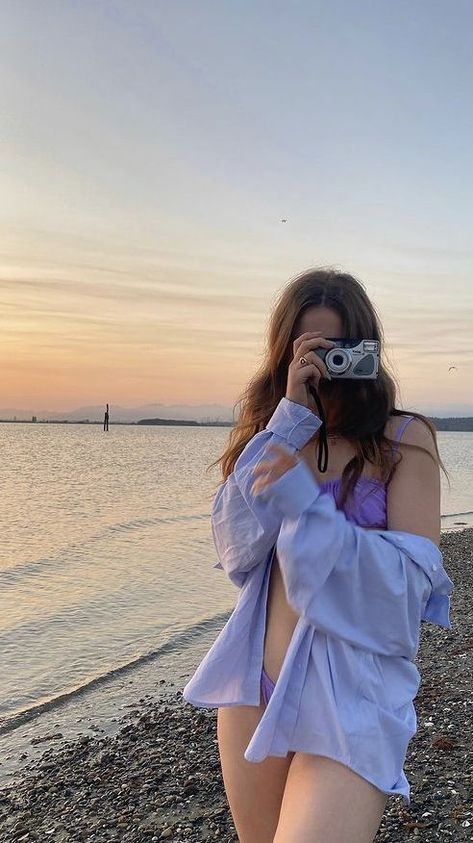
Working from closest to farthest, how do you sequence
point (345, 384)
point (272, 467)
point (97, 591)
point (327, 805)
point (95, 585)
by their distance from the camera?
1. point (327, 805)
2. point (272, 467)
3. point (345, 384)
4. point (97, 591)
5. point (95, 585)

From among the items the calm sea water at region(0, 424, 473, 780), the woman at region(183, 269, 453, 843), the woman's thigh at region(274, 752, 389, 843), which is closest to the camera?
the woman's thigh at region(274, 752, 389, 843)

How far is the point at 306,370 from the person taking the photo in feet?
6.66

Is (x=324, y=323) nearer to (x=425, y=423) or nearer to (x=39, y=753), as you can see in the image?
(x=425, y=423)

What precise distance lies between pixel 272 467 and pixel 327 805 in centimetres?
83

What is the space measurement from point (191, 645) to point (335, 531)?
8.20 m

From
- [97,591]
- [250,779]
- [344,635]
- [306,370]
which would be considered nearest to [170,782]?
[250,779]

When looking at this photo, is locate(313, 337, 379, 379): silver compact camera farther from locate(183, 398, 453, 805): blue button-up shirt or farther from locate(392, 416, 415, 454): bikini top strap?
locate(183, 398, 453, 805): blue button-up shirt

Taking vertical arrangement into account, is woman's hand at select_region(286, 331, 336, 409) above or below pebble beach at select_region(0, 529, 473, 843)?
above

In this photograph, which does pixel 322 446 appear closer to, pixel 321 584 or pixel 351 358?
pixel 351 358

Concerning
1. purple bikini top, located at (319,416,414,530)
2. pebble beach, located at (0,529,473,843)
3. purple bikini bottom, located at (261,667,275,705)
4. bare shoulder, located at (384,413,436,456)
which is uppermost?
bare shoulder, located at (384,413,436,456)

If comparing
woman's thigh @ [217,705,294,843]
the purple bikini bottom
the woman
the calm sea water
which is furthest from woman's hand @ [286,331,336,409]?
the calm sea water

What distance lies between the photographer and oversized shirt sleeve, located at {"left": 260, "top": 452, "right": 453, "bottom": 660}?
180 centimetres

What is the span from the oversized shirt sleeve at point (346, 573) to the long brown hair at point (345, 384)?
0.21 meters

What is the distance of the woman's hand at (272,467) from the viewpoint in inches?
74.5
